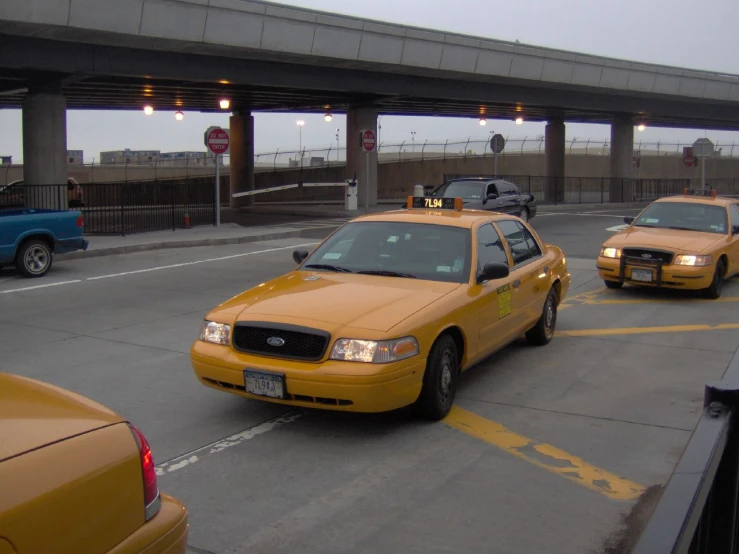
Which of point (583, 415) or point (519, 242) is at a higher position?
point (519, 242)

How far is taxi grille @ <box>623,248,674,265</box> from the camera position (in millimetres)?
12211

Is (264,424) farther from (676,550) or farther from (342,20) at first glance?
(342,20)

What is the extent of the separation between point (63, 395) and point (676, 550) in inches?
95.3

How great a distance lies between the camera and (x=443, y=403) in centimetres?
660

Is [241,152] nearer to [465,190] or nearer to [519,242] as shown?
[465,190]

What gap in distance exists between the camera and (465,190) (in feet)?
74.7

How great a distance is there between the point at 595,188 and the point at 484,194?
120 feet

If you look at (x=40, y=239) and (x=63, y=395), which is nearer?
(x=63, y=395)

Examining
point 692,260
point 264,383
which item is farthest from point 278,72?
point 264,383

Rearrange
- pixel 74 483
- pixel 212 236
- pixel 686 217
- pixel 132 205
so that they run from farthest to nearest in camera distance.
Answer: pixel 132 205
pixel 212 236
pixel 686 217
pixel 74 483

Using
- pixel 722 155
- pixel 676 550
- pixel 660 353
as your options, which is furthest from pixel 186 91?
pixel 722 155

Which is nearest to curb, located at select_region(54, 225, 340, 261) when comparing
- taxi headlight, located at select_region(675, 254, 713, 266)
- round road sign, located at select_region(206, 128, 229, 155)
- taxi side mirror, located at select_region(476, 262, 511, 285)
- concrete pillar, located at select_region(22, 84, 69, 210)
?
round road sign, located at select_region(206, 128, 229, 155)

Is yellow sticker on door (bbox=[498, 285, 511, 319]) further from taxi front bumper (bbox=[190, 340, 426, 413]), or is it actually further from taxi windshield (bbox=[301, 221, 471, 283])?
taxi front bumper (bbox=[190, 340, 426, 413])

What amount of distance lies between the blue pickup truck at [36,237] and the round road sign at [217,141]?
329 inches
